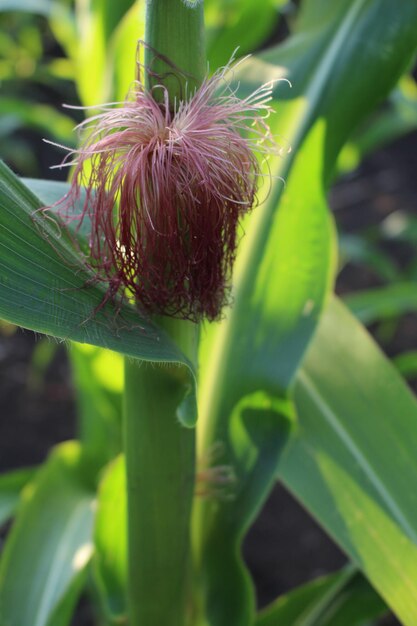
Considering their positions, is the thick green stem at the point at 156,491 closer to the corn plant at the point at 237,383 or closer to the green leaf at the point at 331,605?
the corn plant at the point at 237,383

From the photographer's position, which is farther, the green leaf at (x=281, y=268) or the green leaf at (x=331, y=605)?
the green leaf at (x=331, y=605)

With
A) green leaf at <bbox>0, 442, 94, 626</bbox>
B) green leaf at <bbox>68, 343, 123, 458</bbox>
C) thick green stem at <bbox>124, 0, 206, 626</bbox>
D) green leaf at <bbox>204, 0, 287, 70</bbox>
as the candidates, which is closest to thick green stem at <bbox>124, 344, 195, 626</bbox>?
thick green stem at <bbox>124, 0, 206, 626</bbox>

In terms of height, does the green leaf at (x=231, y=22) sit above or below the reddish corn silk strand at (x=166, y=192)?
below

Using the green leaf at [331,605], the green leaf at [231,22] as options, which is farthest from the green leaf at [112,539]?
the green leaf at [231,22]

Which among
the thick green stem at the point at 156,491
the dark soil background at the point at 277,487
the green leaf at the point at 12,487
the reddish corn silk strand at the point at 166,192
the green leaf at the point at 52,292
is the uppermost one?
the reddish corn silk strand at the point at 166,192

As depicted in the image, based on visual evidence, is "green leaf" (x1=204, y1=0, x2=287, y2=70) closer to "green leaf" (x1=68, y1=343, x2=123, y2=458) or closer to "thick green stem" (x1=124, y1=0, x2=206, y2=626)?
"green leaf" (x1=68, y1=343, x2=123, y2=458)

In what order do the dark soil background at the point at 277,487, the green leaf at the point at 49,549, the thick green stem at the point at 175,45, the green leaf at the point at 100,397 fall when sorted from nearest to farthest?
the thick green stem at the point at 175,45, the green leaf at the point at 49,549, the green leaf at the point at 100,397, the dark soil background at the point at 277,487
